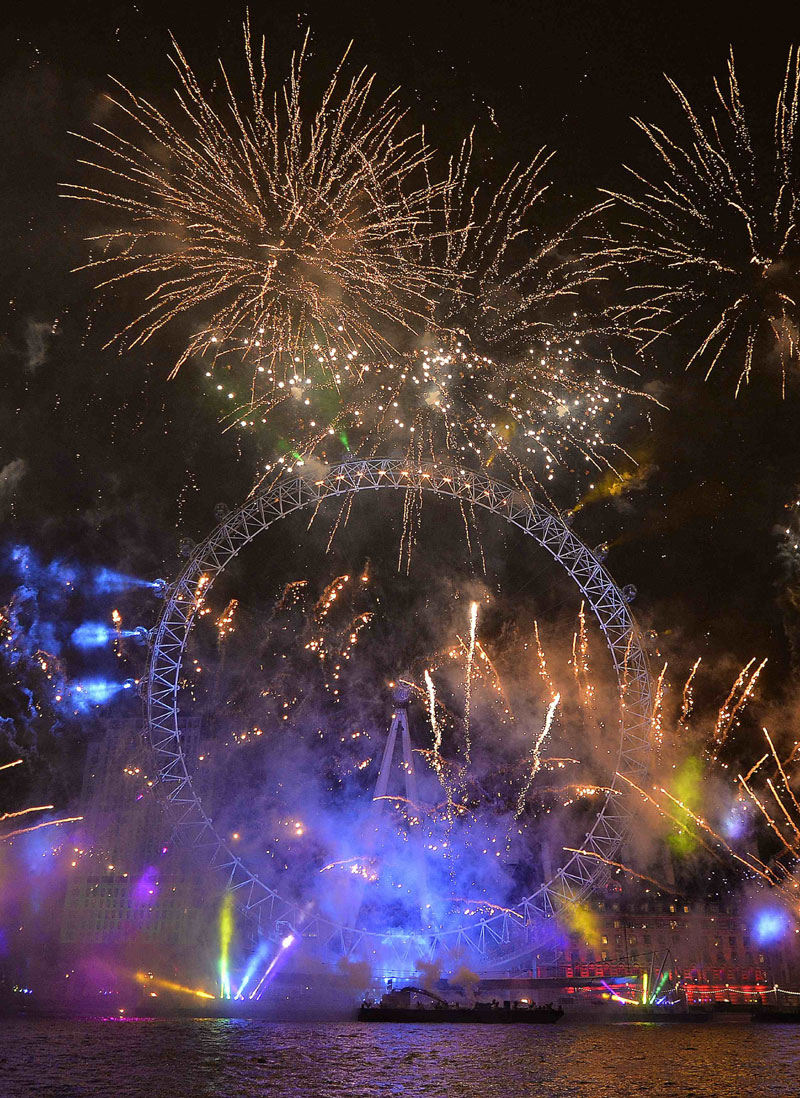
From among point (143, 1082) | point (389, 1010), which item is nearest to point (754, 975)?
point (389, 1010)

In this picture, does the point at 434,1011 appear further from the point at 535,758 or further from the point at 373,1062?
the point at 373,1062

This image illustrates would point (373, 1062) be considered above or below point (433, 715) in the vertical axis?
below

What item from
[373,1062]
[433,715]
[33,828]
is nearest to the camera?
[373,1062]

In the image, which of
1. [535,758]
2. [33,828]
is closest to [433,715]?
[535,758]

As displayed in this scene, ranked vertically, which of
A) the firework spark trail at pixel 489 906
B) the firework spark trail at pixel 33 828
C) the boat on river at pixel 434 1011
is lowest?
the boat on river at pixel 434 1011

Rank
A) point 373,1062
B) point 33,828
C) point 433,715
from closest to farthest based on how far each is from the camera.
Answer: point 373,1062 → point 433,715 → point 33,828

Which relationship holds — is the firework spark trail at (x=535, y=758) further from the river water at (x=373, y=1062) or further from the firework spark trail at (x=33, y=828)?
the firework spark trail at (x=33, y=828)

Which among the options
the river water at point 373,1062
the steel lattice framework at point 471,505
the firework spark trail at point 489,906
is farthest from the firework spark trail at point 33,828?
the firework spark trail at point 489,906
